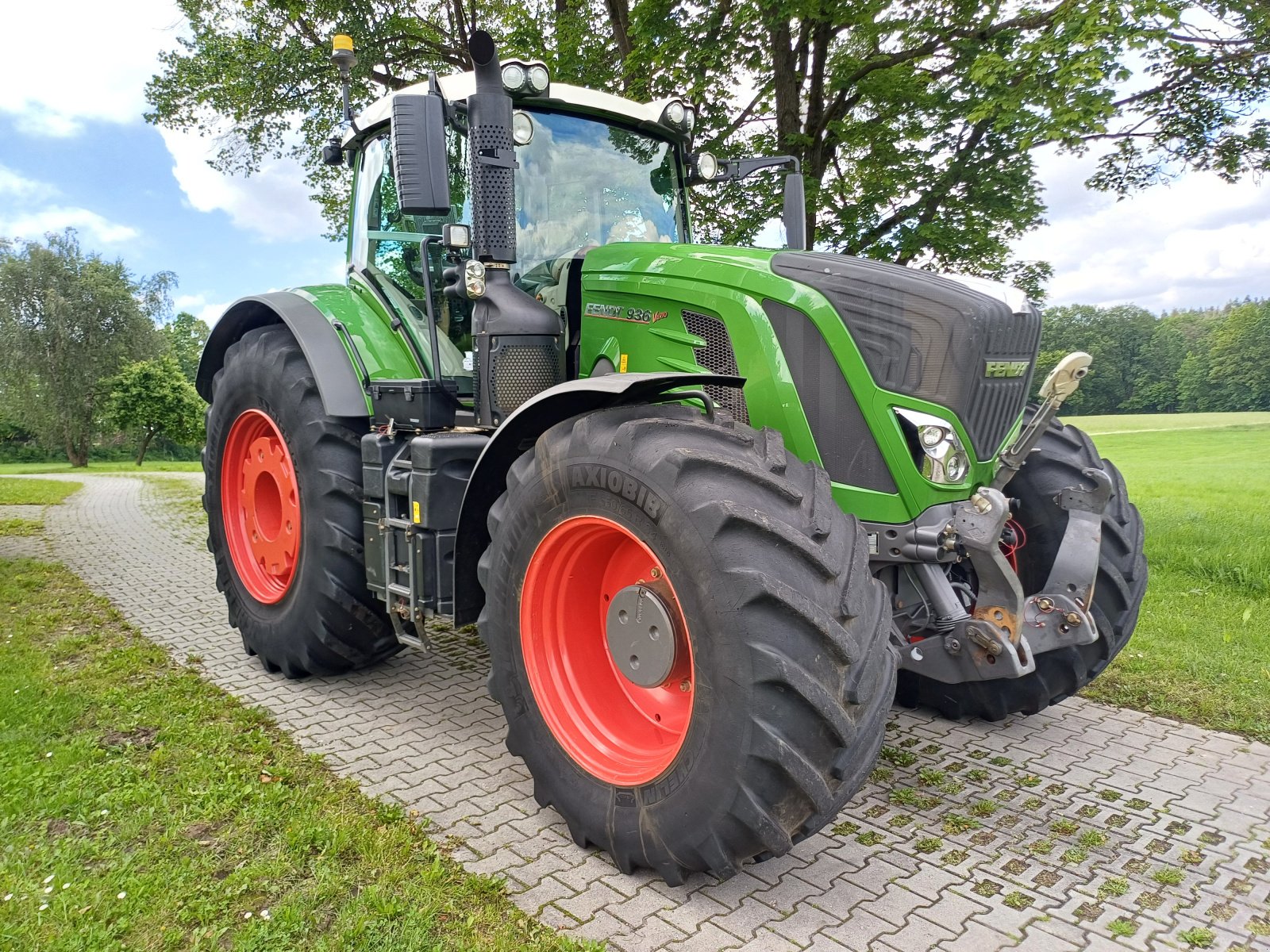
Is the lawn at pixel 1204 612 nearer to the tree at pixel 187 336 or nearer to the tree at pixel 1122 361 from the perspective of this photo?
the tree at pixel 1122 361

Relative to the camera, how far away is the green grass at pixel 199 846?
2445 mm

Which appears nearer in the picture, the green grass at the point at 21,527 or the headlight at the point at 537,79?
the headlight at the point at 537,79

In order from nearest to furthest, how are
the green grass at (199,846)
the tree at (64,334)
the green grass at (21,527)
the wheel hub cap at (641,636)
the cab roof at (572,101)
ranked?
the green grass at (199,846)
the wheel hub cap at (641,636)
the cab roof at (572,101)
the green grass at (21,527)
the tree at (64,334)

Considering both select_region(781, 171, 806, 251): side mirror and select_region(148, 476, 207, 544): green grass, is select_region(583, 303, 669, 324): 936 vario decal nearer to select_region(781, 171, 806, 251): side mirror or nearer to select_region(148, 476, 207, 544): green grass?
select_region(781, 171, 806, 251): side mirror

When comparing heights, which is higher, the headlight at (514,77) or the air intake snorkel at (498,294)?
the headlight at (514,77)

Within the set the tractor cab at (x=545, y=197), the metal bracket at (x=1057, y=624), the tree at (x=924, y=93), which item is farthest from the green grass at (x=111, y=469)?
the metal bracket at (x=1057, y=624)

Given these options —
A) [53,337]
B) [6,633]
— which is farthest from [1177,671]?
[53,337]

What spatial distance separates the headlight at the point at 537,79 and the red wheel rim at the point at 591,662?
79.6 inches

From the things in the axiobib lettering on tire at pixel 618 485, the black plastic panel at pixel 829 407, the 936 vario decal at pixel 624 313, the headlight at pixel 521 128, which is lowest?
the axiobib lettering on tire at pixel 618 485

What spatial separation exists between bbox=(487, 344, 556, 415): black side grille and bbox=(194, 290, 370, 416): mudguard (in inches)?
33.7

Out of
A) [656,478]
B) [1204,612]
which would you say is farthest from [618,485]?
[1204,612]

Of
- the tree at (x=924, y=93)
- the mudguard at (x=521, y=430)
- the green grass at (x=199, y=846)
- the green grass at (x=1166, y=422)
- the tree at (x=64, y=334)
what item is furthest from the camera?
the tree at (x=64, y=334)

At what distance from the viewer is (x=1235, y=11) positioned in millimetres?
7371

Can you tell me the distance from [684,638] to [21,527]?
10.8 metres
